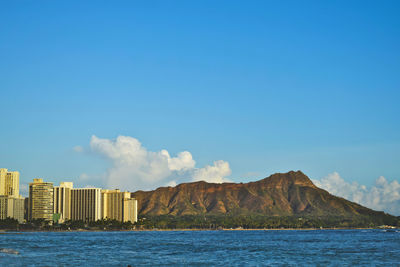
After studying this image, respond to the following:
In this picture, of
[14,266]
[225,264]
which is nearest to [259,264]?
[225,264]

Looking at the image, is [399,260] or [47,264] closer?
[47,264]

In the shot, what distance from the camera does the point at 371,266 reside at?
9475 centimetres

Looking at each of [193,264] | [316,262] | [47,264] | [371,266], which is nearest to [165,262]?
[193,264]

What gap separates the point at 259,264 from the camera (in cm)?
9981

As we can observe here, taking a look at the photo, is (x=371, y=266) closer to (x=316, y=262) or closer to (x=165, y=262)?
(x=316, y=262)

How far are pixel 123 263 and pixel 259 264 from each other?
78.7 ft

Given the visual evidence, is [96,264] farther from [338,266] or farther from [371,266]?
[371,266]

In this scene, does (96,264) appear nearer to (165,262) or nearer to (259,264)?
(165,262)

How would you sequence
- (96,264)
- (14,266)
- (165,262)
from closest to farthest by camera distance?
(14,266)
(96,264)
(165,262)

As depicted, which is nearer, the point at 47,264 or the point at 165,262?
the point at 47,264

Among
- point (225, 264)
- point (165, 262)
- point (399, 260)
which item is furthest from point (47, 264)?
point (399, 260)

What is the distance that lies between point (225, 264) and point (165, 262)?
34.8 feet

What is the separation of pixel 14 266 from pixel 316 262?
2038 inches

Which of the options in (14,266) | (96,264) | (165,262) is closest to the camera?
(14,266)
